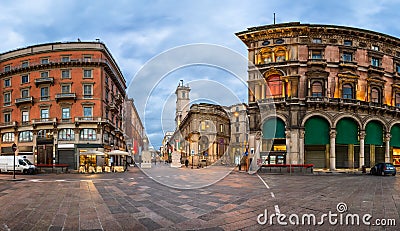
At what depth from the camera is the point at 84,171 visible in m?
32.6

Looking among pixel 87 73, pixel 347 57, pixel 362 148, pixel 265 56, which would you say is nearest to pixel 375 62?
pixel 347 57

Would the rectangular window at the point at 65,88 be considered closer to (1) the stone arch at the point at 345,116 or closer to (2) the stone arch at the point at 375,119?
(1) the stone arch at the point at 345,116

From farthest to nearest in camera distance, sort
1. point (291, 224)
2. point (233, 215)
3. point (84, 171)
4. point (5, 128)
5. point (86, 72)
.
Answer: point (5, 128) → point (86, 72) → point (84, 171) → point (233, 215) → point (291, 224)

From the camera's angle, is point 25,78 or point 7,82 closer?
point 25,78

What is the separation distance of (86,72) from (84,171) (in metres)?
17.9

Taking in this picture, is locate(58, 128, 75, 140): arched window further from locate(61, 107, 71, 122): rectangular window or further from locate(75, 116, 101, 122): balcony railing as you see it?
locate(75, 116, 101, 122): balcony railing

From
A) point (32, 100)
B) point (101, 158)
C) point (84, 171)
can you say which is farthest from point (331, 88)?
point (32, 100)

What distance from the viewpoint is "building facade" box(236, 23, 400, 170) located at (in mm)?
33594

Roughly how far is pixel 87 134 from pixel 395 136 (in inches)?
1814

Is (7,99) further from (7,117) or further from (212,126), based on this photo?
(212,126)

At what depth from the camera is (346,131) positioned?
34188 millimetres

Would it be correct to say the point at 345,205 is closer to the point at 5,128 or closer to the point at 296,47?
the point at 296,47

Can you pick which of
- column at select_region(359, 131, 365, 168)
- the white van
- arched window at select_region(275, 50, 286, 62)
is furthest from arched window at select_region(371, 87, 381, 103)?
the white van

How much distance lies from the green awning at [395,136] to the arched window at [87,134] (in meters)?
44.2
